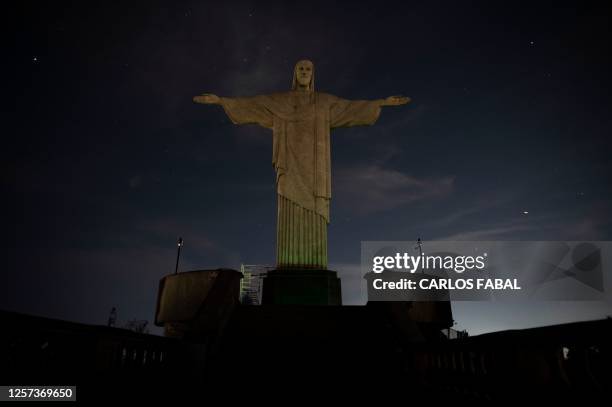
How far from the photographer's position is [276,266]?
904 centimetres

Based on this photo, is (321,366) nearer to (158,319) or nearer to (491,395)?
(491,395)

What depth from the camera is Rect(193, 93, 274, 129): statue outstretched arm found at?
10.1 metres

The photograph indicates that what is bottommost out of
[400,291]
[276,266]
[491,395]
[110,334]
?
[491,395]

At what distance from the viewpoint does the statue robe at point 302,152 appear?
913 centimetres

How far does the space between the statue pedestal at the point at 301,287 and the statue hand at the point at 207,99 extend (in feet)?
15.9

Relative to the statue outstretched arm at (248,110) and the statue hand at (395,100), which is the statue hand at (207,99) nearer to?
the statue outstretched arm at (248,110)

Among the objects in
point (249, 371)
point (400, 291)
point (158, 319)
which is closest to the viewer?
point (249, 371)

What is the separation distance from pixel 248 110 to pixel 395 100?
13.5 feet

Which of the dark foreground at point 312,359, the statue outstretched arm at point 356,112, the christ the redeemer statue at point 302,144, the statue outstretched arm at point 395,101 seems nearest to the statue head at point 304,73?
the christ the redeemer statue at point 302,144

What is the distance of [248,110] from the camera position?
33.4 feet

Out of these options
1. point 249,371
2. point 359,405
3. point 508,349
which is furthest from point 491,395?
point 249,371

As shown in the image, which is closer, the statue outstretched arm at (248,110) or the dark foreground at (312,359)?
the dark foreground at (312,359)

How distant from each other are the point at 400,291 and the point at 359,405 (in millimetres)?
5288

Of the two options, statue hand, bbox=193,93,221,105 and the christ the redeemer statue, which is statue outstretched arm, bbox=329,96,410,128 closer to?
the christ the redeemer statue
